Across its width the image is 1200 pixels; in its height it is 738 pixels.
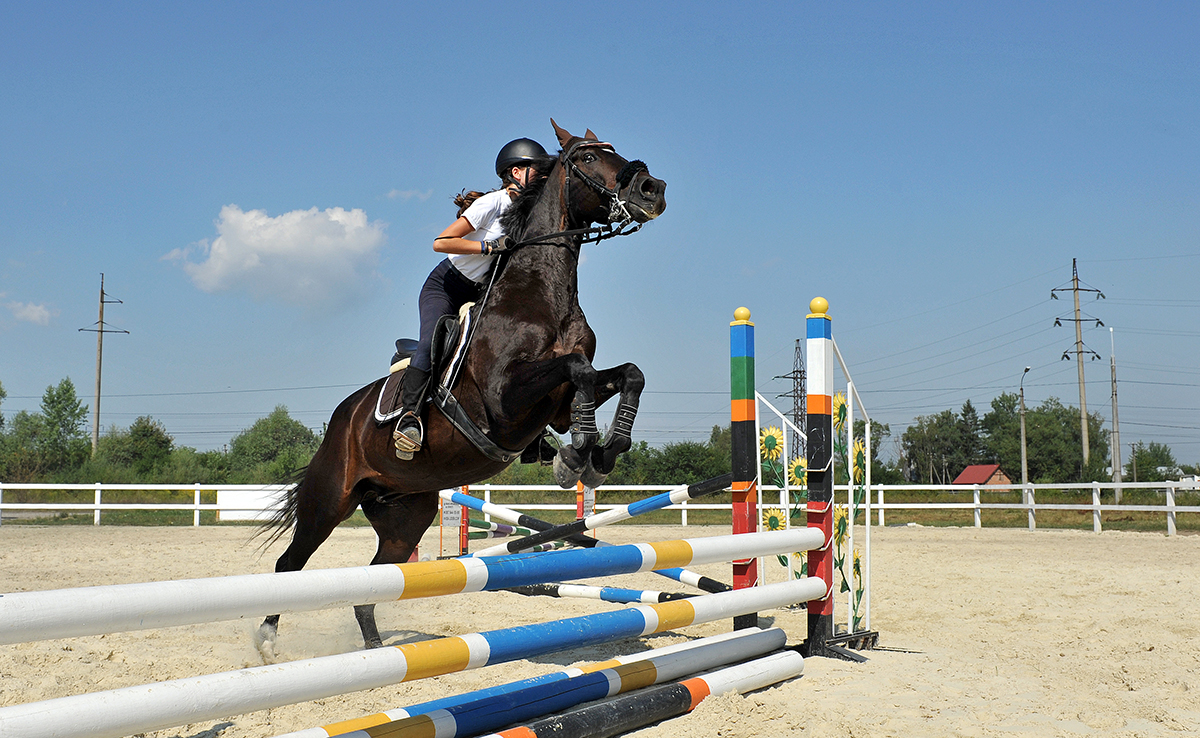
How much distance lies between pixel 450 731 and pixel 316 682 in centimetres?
54

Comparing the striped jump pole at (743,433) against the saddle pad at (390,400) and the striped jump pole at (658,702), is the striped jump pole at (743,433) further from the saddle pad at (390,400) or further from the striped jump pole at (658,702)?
the saddle pad at (390,400)

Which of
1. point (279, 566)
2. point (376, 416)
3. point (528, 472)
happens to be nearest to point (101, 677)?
point (279, 566)

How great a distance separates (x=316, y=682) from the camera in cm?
205

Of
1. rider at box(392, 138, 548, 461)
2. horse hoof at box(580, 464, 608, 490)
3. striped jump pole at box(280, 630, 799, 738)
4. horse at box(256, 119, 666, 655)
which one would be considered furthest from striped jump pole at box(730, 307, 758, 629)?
rider at box(392, 138, 548, 461)

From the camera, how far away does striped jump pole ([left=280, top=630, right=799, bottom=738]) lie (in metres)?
2.35

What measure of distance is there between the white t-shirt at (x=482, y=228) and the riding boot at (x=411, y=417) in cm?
63

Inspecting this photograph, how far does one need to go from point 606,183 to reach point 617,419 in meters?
1.22

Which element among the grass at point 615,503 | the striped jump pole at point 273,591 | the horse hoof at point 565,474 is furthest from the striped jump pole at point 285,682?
the grass at point 615,503

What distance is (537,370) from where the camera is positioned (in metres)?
3.90

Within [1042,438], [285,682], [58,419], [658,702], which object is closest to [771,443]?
[658,702]

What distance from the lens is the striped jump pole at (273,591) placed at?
5.06ft

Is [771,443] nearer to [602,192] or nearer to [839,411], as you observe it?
[839,411]

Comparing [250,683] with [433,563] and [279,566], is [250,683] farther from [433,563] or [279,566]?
[279,566]

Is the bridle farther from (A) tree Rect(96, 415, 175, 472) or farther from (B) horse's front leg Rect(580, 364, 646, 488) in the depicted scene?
(A) tree Rect(96, 415, 175, 472)
